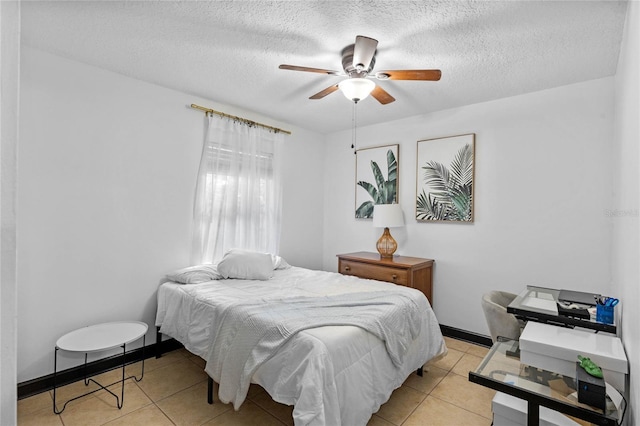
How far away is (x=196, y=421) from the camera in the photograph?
2057mm

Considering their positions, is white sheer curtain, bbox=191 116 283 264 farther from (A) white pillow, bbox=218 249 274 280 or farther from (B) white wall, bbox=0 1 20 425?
(B) white wall, bbox=0 1 20 425

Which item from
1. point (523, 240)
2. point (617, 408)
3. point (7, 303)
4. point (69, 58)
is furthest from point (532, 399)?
point (69, 58)

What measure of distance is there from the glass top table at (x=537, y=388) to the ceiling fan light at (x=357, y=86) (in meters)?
1.87

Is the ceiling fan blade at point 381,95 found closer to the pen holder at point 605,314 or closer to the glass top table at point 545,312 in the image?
the glass top table at point 545,312

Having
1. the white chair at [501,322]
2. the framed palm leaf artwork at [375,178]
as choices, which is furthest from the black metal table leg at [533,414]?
the framed palm leaf artwork at [375,178]

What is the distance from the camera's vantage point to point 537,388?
4.35 ft

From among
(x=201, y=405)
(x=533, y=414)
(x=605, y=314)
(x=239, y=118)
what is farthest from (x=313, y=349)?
(x=239, y=118)

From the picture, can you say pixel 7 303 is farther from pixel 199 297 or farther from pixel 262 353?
pixel 199 297

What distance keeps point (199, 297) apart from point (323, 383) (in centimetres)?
138

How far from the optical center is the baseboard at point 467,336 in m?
3.27

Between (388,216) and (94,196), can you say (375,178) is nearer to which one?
(388,216)

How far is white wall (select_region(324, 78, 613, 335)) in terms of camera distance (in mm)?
2721

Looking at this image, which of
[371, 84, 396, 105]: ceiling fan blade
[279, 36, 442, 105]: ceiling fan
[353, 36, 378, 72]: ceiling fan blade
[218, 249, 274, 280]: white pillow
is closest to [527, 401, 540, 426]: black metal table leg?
[279, 36, 442, 105]: ceiling fan

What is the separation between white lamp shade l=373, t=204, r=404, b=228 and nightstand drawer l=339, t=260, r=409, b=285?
1.70ft
